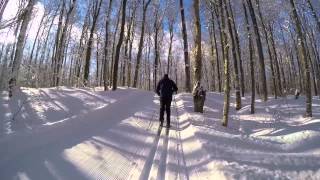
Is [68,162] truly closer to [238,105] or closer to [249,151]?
[249,151]

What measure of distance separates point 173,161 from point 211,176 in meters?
1.27

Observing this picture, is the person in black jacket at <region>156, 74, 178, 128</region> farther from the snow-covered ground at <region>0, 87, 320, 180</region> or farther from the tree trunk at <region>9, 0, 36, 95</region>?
the tree trunk at <region>9, 0, 36, 95</region>

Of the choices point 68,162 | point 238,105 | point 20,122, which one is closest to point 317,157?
point 68,162

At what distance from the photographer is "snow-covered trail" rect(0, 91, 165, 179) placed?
222 inches

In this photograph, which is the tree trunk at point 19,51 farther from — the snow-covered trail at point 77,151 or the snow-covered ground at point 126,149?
the snow-covered trail at point 77,151

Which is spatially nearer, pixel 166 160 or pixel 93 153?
pixel 166 160

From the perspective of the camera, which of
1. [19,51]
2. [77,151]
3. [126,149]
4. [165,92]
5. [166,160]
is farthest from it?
[165,92]

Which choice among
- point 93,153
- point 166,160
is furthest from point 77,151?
point 166,160

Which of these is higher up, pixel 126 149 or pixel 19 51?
pixel 19 51

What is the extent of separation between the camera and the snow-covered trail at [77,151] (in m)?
5.64

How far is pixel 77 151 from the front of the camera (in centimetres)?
693

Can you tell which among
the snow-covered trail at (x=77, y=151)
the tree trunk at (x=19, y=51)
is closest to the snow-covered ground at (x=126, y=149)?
the snow-covered trail at (x=77, y=151)

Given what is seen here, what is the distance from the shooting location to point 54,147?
7.01 metres

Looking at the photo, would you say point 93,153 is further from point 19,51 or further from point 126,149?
point 19,51
